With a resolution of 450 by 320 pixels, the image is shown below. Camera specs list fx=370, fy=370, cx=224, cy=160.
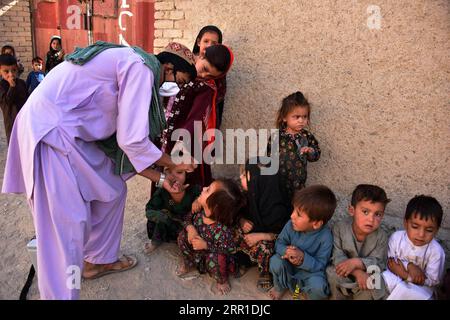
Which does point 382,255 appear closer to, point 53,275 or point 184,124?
point 184,124

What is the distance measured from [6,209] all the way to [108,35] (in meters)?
4.17

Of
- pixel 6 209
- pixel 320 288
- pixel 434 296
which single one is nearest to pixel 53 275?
pixel 320 288

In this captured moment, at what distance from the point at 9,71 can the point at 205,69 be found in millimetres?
2992

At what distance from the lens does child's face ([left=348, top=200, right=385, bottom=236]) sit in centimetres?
233

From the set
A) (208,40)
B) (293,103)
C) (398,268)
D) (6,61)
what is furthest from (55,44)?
(398,268)

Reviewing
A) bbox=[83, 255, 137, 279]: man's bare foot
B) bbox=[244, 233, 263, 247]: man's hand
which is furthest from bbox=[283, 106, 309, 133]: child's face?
bbox=[83, 255, 137, 279]: man's bare foot

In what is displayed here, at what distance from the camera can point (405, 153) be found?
2717mm

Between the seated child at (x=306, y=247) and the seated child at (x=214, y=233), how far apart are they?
34 cm

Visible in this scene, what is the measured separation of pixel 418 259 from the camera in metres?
2.31

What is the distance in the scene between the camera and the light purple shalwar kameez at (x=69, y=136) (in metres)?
1.98

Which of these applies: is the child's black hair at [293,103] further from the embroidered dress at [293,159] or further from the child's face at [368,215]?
the child's face at [368,215]

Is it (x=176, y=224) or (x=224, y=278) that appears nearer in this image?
(x=224, y=278)

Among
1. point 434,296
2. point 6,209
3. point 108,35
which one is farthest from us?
point 108,35

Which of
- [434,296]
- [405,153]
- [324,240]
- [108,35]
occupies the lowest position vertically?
[434,296]
